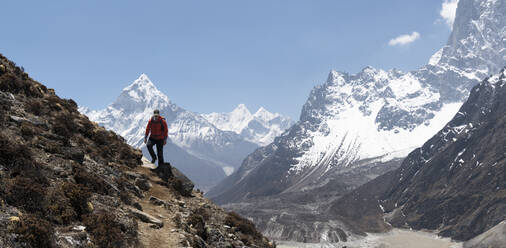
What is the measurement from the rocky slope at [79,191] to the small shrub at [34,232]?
3 cm

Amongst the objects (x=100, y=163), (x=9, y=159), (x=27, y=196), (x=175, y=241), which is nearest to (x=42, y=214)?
(x=27, y=196)

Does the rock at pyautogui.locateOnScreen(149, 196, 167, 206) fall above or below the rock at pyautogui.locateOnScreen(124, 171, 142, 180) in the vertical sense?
below

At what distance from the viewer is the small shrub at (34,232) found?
503 inches

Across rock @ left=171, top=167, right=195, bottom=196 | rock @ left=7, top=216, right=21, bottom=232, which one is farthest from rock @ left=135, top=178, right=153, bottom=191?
rock @ left=7, top=216, right=21, bottom=232

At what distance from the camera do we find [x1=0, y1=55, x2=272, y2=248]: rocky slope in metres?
14.7

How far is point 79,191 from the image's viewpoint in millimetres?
17234

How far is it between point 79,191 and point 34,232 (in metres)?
4.27

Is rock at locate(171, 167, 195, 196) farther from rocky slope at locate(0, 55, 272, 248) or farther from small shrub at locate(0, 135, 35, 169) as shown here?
small shrub at locate(0, 135, 35, 169)

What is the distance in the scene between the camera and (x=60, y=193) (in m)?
16.6

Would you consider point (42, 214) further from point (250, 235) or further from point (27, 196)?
point (250, 235)

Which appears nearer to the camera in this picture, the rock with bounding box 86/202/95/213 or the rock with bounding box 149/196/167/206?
the rock with bounding box 86/202/95/213

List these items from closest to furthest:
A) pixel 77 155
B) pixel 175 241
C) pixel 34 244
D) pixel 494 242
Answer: pixel 34 244 < pixel 175 241 < pixel 77 155 < pixel 494 242

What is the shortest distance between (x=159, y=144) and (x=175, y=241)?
10.6m

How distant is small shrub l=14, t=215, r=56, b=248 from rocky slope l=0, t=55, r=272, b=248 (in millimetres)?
30
